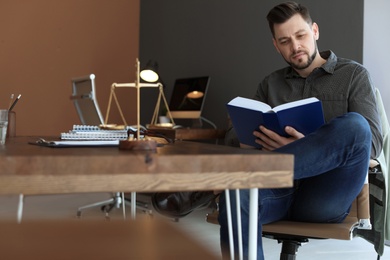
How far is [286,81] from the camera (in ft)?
7.71

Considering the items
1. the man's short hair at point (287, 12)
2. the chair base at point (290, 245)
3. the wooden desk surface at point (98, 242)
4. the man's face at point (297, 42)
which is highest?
the man's short hair at point (287, 12)

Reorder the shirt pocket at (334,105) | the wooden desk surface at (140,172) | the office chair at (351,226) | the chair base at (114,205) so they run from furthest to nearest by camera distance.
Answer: the chair base at (114,205), the shirt pocket at (334,105), the office chair at (351,226), the wooden desk surface at (140,172)

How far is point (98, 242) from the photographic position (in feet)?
4.17

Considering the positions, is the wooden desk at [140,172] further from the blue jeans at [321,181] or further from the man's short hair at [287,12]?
the man's short hair at [287,12]

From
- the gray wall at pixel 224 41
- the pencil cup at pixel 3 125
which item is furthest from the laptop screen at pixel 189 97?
the pencil cup at pixel 3 125

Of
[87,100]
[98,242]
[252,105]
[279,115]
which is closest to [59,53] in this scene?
[87,100]

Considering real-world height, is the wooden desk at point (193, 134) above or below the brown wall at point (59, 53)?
below

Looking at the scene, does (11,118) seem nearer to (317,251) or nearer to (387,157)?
(387,157)

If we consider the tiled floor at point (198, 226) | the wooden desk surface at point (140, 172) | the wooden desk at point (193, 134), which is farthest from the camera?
the wooden desk at point (193, 134)

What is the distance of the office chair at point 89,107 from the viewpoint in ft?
12.5

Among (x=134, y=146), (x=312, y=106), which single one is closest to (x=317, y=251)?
(x=312, y=106)

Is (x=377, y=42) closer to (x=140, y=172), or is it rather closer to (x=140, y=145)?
(x=140, y=145)

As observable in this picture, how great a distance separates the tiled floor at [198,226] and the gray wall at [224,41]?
1008mm

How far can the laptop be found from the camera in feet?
12.4
